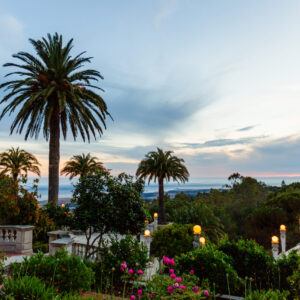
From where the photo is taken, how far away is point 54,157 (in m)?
19.1

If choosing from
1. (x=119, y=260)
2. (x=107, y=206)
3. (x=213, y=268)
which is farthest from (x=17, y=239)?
(x=213, y=268)

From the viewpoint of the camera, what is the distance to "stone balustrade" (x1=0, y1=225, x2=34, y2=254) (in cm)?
1215

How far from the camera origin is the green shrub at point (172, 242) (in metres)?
14.3

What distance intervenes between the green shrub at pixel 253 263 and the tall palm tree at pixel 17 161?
104 feet

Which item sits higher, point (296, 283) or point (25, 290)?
point (25, 290)

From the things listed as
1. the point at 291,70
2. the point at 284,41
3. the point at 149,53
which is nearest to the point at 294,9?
the point at 284,41

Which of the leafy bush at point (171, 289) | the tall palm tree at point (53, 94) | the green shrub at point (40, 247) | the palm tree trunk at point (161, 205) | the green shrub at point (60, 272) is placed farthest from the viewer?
the palm tree trunk at point (161, 205)

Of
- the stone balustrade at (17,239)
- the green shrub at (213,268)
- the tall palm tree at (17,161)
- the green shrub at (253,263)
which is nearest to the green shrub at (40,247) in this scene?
the stone balustrade at (17,239)

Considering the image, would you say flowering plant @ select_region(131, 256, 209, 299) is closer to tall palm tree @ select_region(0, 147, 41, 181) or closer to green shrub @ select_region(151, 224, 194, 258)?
green shrub @ select_region(151, 224, 194, 258)

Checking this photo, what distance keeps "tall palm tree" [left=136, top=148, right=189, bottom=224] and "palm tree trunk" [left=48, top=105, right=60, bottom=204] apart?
1166 centimetres

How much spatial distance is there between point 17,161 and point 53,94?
1834 centimetres

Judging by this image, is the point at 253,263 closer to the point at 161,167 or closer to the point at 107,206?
the point at 107,206

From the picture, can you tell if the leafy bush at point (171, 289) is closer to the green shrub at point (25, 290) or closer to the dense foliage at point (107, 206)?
the green shrub at point (25, 290)

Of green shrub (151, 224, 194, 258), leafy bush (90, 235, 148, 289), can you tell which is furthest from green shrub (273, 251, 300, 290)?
green shrub (151, 224, 194, 258)
